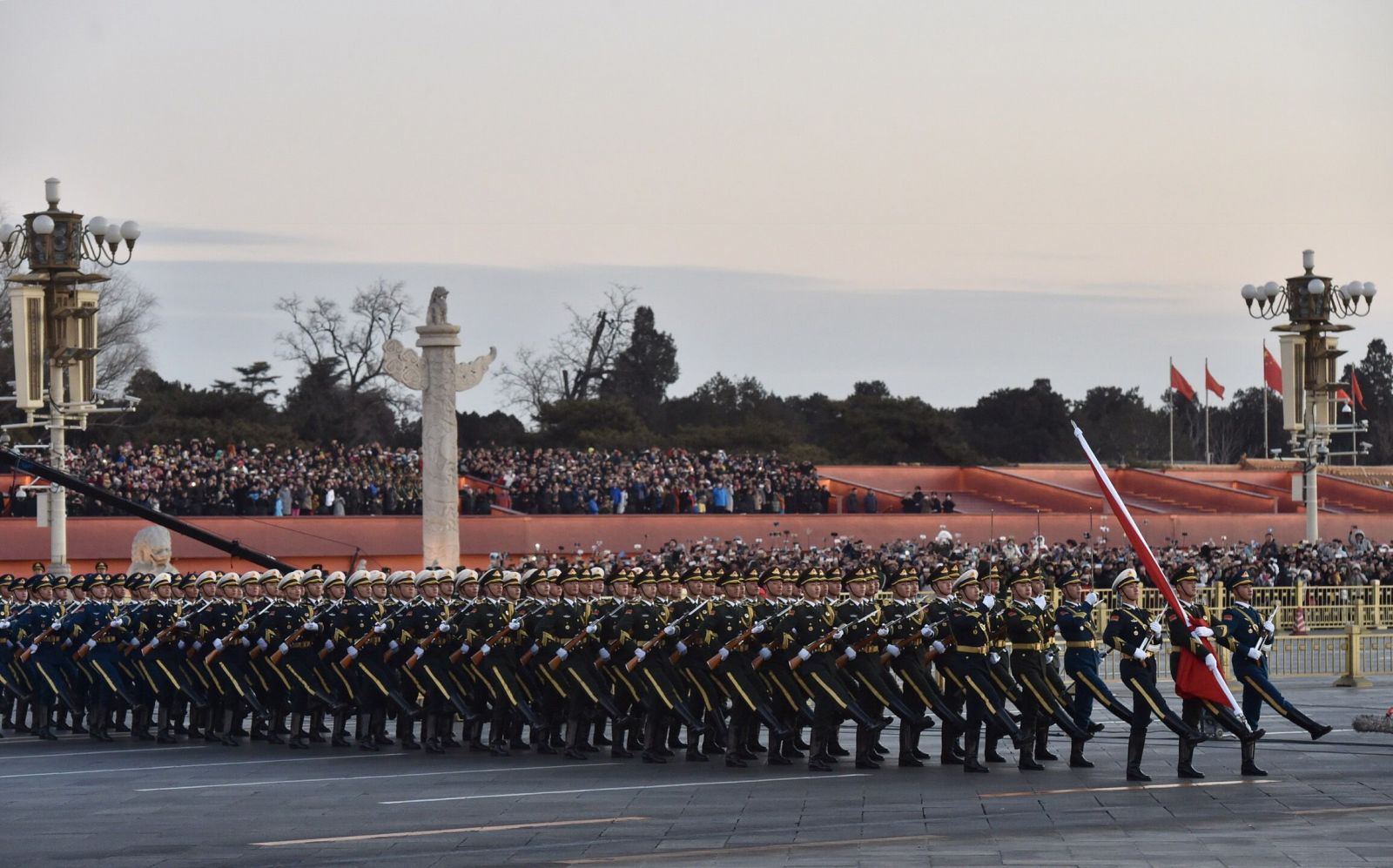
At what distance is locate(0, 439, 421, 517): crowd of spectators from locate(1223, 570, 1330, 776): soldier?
25.9 m

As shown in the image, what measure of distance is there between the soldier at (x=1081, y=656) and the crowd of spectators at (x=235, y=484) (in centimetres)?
2521

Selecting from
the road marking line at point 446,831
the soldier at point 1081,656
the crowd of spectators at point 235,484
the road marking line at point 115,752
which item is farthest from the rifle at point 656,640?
the crowd of spectators at point 235,484

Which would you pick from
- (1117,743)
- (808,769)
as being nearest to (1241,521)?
(1117,743)

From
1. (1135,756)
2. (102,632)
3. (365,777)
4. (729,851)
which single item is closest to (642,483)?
(102,632)

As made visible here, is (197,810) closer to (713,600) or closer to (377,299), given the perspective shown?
(713,600)

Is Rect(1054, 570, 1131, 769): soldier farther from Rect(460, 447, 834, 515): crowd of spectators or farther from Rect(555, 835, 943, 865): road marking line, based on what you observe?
Rect(460, 447, 834, 515): crowd of spectators

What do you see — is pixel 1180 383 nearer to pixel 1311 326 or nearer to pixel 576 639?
pixel 1311 326

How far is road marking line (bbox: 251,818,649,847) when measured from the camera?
498 inches

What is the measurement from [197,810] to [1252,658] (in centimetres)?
827

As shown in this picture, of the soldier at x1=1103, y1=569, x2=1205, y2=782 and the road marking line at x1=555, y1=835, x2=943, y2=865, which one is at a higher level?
the soldier at x1=1103, y1=569, x2=1205, y2=782

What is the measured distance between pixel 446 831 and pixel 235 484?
1098 inches

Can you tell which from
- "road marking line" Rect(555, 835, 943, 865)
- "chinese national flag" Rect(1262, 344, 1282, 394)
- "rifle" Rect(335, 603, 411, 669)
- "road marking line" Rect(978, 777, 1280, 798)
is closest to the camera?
"road marking line" Rect(555, 835, 943, 865)

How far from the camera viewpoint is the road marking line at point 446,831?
12.7 m

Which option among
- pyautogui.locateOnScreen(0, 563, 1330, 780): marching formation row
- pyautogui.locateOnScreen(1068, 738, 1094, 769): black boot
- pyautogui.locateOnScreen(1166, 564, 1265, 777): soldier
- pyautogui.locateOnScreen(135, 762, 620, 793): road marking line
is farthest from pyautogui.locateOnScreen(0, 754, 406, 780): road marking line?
pyautogui.locateOnScreen(1166, 564, 1265, 777): soldier
